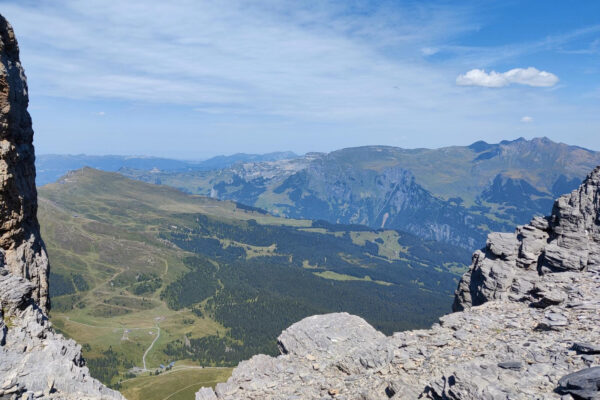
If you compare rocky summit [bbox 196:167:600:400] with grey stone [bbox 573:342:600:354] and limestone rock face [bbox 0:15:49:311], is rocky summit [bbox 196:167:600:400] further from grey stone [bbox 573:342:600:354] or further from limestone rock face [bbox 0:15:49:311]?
limestone rock face [bbox 0:15:49:311]

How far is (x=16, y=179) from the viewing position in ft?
109

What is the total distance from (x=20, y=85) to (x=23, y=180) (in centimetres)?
867

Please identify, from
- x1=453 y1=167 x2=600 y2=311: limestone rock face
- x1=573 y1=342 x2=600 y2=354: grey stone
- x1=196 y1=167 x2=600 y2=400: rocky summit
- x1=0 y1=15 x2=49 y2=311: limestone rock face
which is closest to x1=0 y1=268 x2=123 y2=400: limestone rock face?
x1=0 y1=15 x2=49 y2=311: limestone rock face

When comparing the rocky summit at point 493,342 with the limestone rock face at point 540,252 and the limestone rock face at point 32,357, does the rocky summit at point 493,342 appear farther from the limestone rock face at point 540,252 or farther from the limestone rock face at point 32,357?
the limestone rock face at point 32,357

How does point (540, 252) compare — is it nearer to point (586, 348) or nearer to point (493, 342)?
point (493, 342)

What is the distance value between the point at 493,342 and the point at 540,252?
22878 mm

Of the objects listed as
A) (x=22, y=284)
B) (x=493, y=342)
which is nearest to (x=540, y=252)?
(x=493, y=342)

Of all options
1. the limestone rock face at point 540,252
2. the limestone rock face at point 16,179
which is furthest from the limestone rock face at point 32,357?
the limestone rock face at point 540,252

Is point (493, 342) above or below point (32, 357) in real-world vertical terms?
above

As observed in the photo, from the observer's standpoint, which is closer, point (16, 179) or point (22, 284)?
point (22, 284)

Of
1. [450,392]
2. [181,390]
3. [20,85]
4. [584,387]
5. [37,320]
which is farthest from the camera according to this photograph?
[181,390]

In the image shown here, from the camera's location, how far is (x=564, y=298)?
37156mm

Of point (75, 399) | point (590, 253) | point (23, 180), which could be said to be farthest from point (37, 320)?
point (590, 253)

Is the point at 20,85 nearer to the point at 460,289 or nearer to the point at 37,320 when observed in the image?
the point at 37,320
